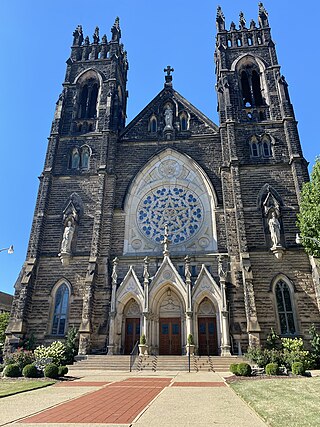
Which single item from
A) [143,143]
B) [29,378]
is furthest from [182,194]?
[29,378]

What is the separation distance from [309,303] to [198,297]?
21.9ft

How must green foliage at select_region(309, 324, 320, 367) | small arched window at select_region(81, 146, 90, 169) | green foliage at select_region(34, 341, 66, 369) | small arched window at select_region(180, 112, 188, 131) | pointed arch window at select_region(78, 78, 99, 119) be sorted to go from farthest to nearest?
pointed arch window at select_region(78, 78, 99, 119) → small arched window at select_region(180, 112, 188, 131) → small arched window at select_region(81, 146, 90, 169) → green foliage at select_region(309, 324, 320, 367) → green foliage at select_region(34, 341, 66, 369)

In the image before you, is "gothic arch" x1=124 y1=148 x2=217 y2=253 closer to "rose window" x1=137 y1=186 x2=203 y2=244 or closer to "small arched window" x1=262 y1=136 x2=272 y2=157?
"rose window" x1=137 y1=186 x2=203 y2=244

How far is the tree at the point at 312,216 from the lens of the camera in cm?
1847

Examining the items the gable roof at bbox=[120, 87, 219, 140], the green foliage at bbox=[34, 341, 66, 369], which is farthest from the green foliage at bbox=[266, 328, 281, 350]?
the gable roof at bbox=[120, 87, 219, 140]

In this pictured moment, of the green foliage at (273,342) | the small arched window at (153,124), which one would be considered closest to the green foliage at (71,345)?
the green foliage at (273,342)

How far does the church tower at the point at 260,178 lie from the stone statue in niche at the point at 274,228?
0.06 m

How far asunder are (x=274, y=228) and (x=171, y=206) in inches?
A: 302

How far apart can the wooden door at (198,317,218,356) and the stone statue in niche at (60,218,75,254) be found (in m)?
10.1

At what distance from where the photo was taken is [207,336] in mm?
20453

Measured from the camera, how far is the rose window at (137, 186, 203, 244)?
24.0m

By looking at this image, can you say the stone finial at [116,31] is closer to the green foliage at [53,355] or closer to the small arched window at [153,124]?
the small arched window at [153,124]

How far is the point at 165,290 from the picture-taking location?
71.1 ft

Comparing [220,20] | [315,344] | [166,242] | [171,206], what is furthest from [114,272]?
[220,20]
